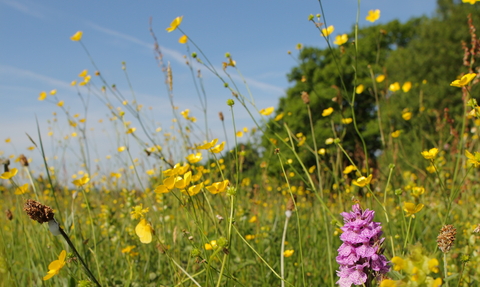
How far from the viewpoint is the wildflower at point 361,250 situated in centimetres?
83

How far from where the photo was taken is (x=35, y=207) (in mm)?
877

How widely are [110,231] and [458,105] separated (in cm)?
1429

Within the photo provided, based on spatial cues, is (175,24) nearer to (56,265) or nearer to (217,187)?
(217,187)

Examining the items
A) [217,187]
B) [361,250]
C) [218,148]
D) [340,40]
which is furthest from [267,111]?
[361,250]

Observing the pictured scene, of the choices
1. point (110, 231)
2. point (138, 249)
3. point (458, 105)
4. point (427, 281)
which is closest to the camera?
point (427, 281)

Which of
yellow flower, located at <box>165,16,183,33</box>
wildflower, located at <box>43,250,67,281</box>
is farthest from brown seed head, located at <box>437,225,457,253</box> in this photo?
yellow flower, located at <box>165,16,183,33</box>

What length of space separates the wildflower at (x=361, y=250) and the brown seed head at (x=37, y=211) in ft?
2.27

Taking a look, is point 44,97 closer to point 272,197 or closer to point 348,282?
point 272,197

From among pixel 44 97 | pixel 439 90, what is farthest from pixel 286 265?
pixel 439 90

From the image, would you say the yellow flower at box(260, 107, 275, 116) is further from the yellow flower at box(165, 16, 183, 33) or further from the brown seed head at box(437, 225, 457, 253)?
the brown seed head at box(437, 225, 457, 253)

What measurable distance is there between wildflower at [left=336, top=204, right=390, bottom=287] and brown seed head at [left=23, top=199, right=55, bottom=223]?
69cm

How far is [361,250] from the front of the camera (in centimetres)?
83

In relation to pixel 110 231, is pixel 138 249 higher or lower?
lower

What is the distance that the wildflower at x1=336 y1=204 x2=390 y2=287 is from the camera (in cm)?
83
